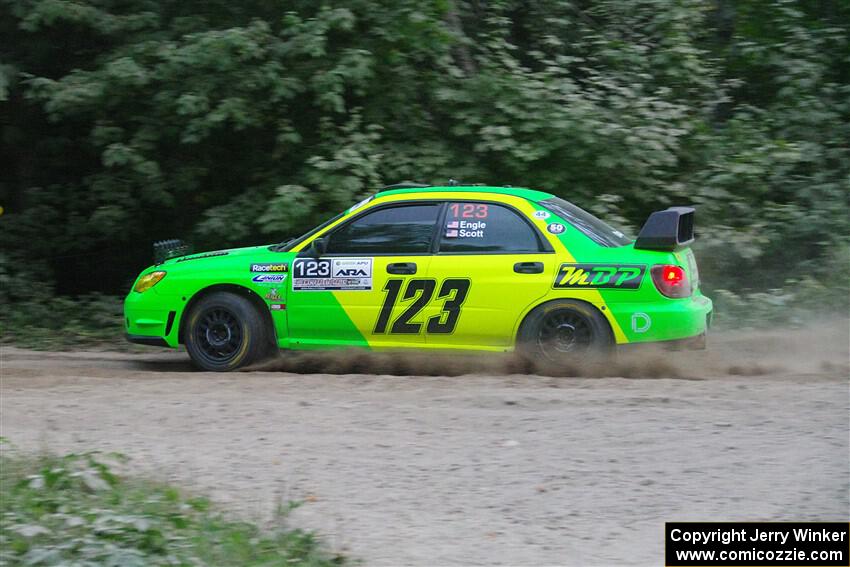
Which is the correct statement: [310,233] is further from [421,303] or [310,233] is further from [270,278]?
[421,303]

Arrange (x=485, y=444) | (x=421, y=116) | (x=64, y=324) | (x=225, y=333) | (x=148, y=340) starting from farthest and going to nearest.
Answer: (x=421, y=116)
(x=64, y=324)
(x=148, y=340)
(x=225, y=333)
(x=485, y=444)

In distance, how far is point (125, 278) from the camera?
46.6 ft

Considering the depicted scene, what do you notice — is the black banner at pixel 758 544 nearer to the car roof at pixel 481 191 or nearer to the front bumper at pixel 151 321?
the car roof at pixel 481 191

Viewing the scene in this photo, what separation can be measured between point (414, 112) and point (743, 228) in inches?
159

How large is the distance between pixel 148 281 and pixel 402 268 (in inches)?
93.8

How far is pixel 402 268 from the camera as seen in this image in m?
8.92

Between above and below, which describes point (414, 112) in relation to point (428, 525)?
above

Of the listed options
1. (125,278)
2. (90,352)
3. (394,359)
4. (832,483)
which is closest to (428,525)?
(832,483)

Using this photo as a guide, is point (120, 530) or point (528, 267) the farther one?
point (528, 267)

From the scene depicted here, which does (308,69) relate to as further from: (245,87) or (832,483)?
(832,483)

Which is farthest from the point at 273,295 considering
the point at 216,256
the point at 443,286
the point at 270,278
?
the point at 443,286

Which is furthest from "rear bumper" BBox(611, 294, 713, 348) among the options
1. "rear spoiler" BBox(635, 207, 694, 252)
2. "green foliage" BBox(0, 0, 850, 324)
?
"green foliage" BBox(0, 0, 850, 324)

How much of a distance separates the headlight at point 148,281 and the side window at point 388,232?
1.62 meters

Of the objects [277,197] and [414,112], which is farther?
[414,112]
